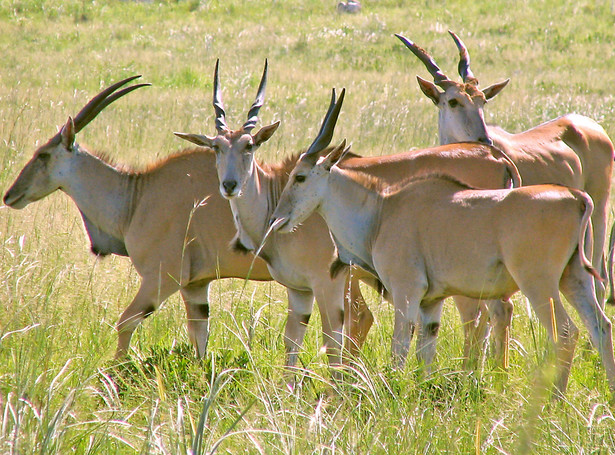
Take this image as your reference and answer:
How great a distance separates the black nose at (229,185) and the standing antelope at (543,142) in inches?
81.3

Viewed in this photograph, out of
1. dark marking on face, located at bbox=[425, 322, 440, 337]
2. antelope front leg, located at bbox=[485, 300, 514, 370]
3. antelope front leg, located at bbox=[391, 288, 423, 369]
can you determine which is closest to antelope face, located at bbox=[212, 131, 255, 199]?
antelope front leg, located at bbox=[391, 288, 423, 369]

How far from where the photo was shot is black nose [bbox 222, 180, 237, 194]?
5402mm

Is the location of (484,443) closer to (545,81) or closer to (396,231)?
(396,231)

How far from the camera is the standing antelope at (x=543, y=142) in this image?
6.61m

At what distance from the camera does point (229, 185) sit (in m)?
5.42

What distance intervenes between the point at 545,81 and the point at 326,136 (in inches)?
646

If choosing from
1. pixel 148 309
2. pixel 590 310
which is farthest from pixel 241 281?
pixel 590 310

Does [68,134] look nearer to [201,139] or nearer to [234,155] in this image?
[201,139]

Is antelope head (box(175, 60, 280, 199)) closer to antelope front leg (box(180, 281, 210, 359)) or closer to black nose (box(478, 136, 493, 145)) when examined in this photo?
antelope front leg (box(180, 281, 210, 359))

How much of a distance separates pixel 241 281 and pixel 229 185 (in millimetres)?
2188

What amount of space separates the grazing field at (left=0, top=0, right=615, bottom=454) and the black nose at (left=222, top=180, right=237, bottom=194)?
2.74 feet

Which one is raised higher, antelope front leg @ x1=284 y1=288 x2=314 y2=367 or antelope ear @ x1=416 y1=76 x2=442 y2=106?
antelope ear @ x1=416 y1=76 x2=442 y2=106

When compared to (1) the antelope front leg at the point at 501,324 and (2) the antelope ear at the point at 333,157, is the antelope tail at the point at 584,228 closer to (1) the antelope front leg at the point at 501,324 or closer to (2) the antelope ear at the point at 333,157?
(1) the antelope front leg at the point at 501,324

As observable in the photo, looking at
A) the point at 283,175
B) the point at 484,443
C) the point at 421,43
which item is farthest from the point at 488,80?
the point at 484,443
